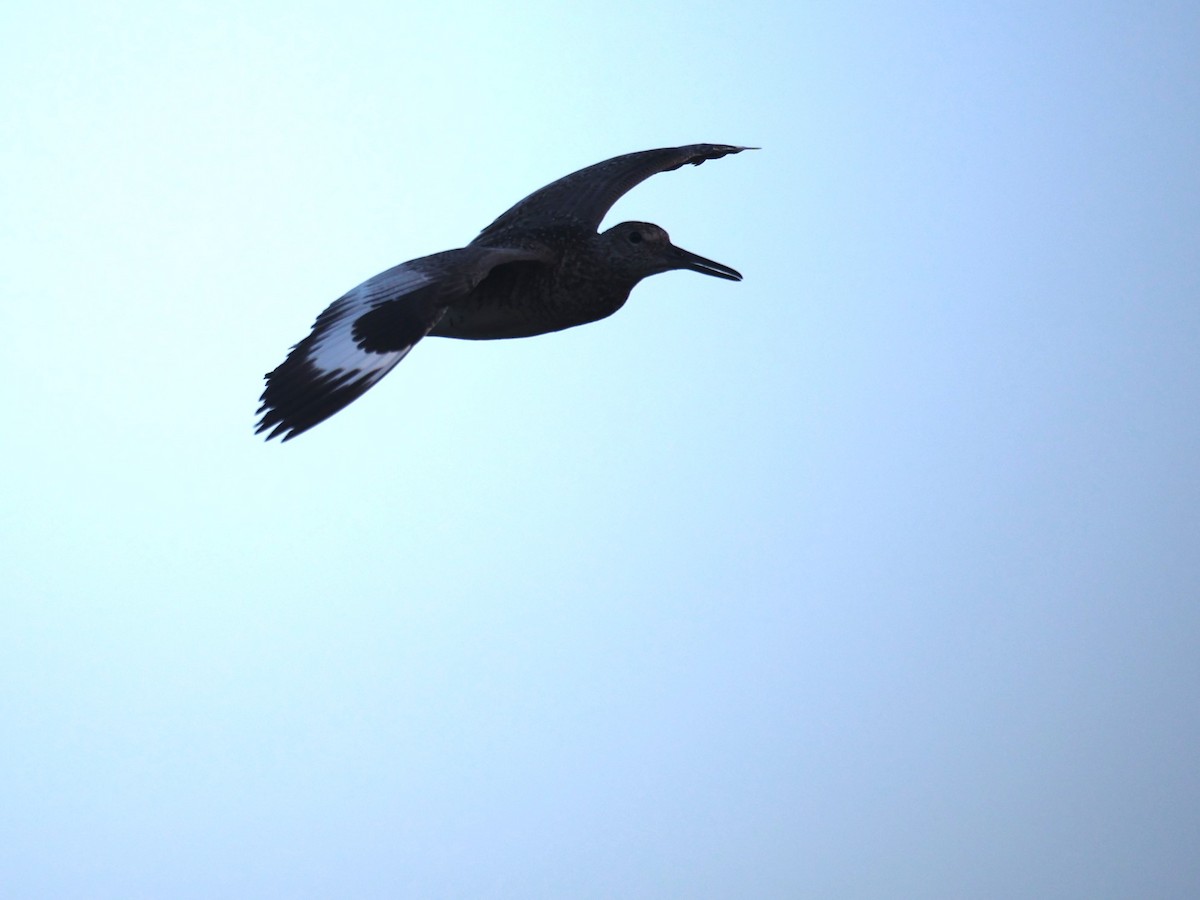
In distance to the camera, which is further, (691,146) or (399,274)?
(691,146)

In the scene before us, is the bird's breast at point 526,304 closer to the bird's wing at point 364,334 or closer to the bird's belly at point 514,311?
the bird's belly at point 514,311

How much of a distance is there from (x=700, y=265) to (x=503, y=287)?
1694 mm

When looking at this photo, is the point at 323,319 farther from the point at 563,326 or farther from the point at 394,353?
the point at 563,326

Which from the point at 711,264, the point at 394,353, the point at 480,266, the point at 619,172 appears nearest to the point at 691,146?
the point at 619,172

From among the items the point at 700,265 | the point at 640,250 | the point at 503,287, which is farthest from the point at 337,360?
the point at 700,265

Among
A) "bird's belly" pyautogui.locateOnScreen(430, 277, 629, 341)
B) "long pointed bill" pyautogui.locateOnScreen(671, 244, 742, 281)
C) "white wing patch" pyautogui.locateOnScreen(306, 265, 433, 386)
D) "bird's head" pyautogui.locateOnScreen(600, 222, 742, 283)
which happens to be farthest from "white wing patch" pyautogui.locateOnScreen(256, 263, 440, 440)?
"long pointed bill" pyautogui.locateOnScreen(671, 244, 742, 281)

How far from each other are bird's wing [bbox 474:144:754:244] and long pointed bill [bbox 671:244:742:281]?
2.09ft

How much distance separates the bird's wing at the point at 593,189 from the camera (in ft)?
39.7

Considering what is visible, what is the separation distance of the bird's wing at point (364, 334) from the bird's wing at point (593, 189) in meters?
1.59

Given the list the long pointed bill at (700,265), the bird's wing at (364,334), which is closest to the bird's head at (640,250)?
the long pointed bill at (700,265)

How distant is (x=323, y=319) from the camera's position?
1018cm

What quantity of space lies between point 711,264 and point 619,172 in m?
1.44

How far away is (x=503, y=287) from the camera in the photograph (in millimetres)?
11109

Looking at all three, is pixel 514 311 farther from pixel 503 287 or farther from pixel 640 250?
pixel 640 250
